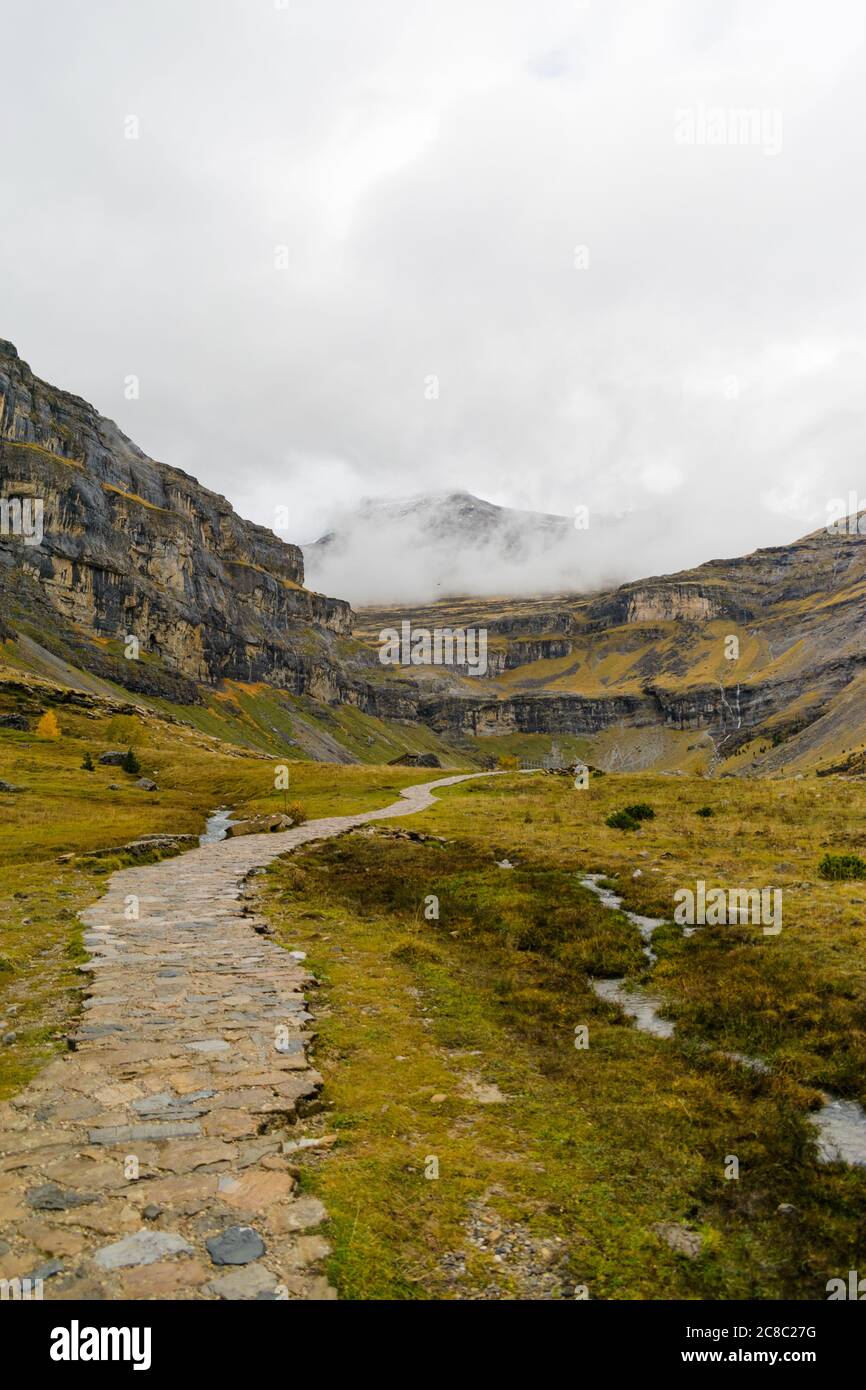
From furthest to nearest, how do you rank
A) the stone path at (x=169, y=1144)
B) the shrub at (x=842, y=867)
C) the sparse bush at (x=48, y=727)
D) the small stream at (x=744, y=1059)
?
the sparse bush at (x=48, y=727), the shrub at (x=842, y=867), the small stream at (x=744, y=1059), the stone path at (x=169, y=1144)

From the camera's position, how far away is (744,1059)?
34.7 ft

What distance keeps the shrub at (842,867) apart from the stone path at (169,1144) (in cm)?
1699

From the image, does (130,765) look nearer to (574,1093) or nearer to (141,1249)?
(574,1093)

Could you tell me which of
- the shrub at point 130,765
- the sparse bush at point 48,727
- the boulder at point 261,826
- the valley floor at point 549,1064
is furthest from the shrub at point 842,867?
the sparse bush at point 48,727

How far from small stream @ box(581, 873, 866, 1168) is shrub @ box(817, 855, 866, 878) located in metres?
7.53

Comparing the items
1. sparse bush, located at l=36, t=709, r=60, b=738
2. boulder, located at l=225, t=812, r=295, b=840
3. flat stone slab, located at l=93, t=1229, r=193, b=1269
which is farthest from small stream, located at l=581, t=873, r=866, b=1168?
sparse bush, located at l=36, t=709, r=60, b=738

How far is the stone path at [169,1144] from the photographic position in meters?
5.94

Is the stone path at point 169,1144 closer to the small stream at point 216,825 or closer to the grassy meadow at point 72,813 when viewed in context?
the grassy meadow at point 72,813

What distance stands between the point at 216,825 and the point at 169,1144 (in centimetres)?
4188

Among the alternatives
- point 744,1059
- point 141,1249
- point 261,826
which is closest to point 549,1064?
point 744,1059

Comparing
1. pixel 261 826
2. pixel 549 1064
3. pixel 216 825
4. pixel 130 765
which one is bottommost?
pixel 216 825

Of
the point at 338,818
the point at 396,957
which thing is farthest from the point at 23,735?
the point at 396,957

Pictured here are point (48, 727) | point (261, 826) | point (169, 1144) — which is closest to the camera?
point (169, 1144)

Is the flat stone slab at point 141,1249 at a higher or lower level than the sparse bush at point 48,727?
lower
